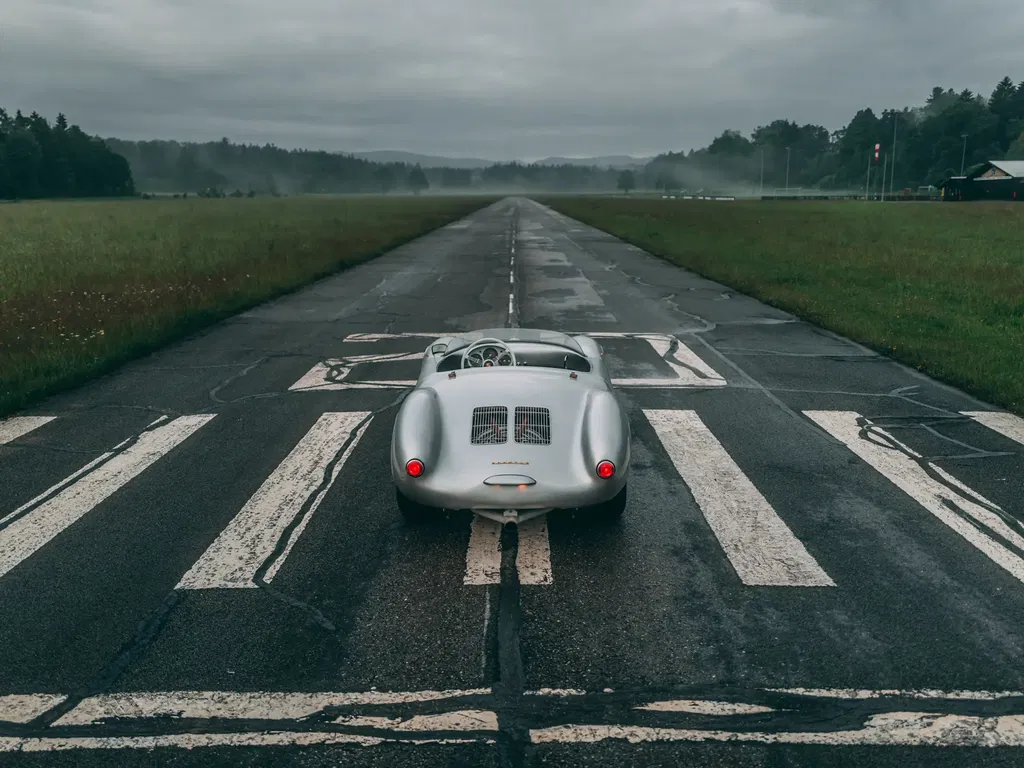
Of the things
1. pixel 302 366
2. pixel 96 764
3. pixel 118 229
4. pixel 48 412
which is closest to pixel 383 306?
pixel 302 366

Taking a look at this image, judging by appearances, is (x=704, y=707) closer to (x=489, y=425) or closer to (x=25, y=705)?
(x=489, y=425)

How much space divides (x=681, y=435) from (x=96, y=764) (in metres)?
6.23

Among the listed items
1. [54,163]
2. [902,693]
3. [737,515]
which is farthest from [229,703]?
[54,163]

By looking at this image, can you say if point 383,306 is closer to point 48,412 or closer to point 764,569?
point 48,412

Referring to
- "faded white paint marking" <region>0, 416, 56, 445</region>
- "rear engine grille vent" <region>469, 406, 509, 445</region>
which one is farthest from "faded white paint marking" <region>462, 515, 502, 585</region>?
"faded white paint marking" <region>0, 416, 56, 445</region>

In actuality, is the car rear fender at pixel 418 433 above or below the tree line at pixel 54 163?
below

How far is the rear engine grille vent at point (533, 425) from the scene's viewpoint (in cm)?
588

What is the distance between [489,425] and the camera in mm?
5969

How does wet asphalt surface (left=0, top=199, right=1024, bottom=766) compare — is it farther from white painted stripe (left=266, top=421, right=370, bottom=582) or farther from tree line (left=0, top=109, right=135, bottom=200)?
tree line (left=0, top=109, right=135, bottom=200)

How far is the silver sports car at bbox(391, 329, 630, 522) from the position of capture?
5.54 m

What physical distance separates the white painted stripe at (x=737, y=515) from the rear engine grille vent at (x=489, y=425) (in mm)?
1797

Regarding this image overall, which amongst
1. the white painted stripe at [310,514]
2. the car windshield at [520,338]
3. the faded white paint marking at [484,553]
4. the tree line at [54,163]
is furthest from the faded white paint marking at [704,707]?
the tree line at [54,163]

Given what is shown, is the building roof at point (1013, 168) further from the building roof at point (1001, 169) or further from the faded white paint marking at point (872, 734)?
the faded white paint marking at point (872, 734)

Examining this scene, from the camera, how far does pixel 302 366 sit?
12062 mm
